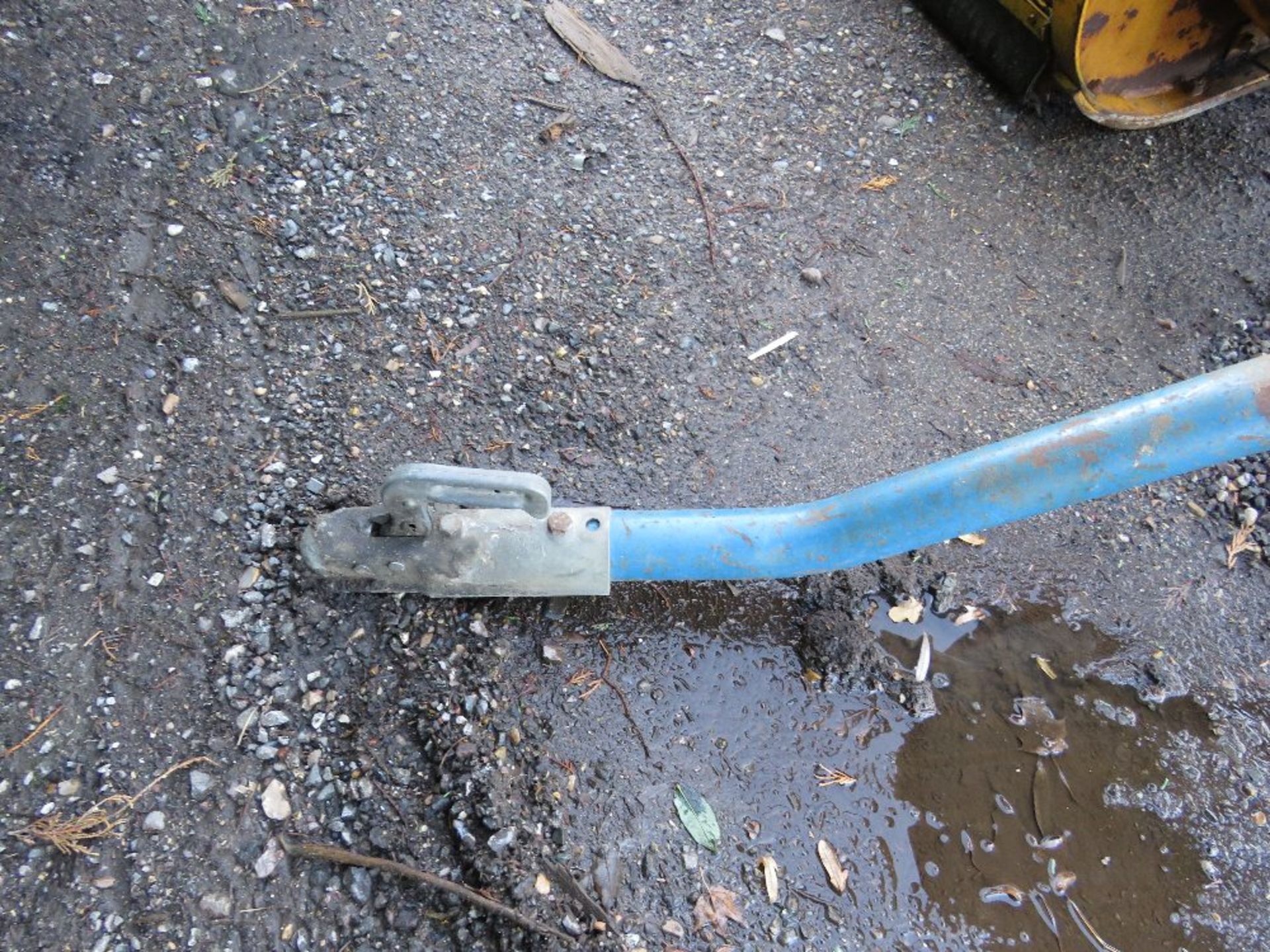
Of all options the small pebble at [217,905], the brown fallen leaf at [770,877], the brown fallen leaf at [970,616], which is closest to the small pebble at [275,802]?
the small pebble at [217,905]

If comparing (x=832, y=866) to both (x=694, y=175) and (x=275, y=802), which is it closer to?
(x=275, y=802)

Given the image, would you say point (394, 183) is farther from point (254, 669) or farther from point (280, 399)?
point (254, 669)

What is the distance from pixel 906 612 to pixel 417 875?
4.34 ft

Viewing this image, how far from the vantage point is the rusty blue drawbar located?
1.79 meters

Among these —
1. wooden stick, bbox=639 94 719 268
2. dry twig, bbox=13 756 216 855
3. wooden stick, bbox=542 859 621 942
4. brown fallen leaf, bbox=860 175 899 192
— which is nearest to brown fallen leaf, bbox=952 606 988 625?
wooden stick, bbox=542 859 621 942

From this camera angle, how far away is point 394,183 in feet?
9.02

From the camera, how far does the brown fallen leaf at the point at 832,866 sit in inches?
77.5

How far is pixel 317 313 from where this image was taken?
2.49 metres

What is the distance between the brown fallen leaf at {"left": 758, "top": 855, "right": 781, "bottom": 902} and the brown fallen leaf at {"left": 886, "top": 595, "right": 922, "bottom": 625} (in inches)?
27.1

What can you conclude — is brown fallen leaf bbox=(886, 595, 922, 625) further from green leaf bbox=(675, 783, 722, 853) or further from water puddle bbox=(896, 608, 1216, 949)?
green leaf bbox=(675, 783, 722, 853)

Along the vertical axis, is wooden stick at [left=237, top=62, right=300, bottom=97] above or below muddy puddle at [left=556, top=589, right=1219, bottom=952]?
above

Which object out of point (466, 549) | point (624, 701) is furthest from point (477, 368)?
point (624, 701)

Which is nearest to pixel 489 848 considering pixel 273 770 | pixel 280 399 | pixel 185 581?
pixel 273 770

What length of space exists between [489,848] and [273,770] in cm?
50
